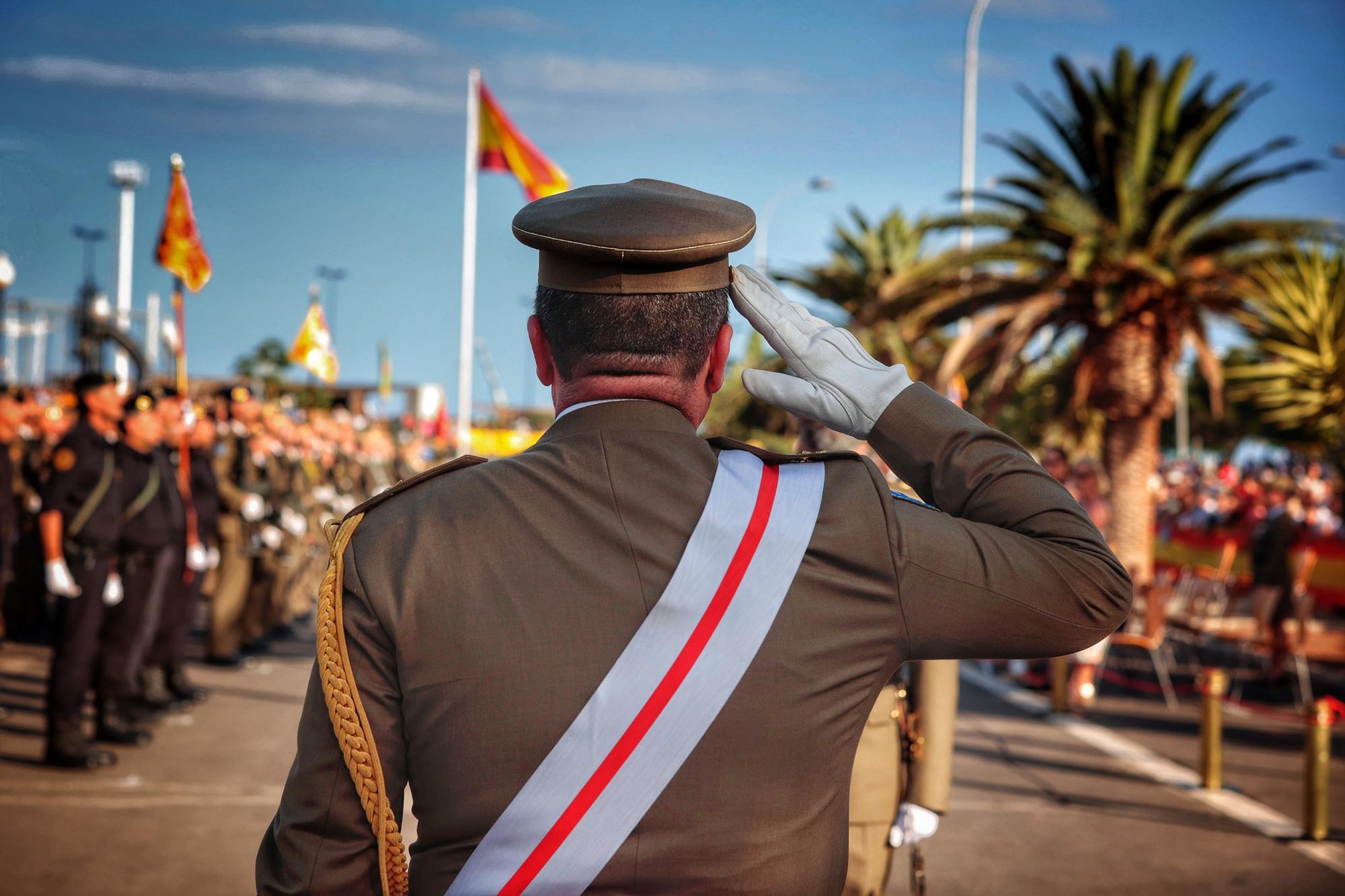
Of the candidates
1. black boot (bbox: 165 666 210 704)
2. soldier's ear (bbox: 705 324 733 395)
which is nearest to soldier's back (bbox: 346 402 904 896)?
soldier's ear (bbox: 705 324 733 395)

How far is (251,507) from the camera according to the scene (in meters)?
10.9

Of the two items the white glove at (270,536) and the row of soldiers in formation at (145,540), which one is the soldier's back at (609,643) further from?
the white glove at (270,536)

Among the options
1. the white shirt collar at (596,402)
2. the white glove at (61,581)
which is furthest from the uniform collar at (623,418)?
the white glove at (61,581)

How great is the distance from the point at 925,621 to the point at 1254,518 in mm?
17324

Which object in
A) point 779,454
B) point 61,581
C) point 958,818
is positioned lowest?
point 958,818

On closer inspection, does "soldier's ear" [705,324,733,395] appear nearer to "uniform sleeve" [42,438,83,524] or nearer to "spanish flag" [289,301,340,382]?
"uniform sleeve" [42,438,83,524]

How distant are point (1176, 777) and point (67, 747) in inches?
260

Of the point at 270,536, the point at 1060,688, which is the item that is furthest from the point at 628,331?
the point at 270,536

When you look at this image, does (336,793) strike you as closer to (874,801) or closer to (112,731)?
(874,801)

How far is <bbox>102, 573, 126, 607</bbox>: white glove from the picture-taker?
7363 mm

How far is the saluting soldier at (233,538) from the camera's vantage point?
35.4ft

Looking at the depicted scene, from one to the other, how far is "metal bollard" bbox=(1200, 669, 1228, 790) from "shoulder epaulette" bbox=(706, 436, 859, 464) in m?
6.30

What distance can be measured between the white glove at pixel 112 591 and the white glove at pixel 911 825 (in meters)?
5.48

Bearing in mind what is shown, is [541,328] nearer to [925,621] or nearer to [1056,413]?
[925,621]
